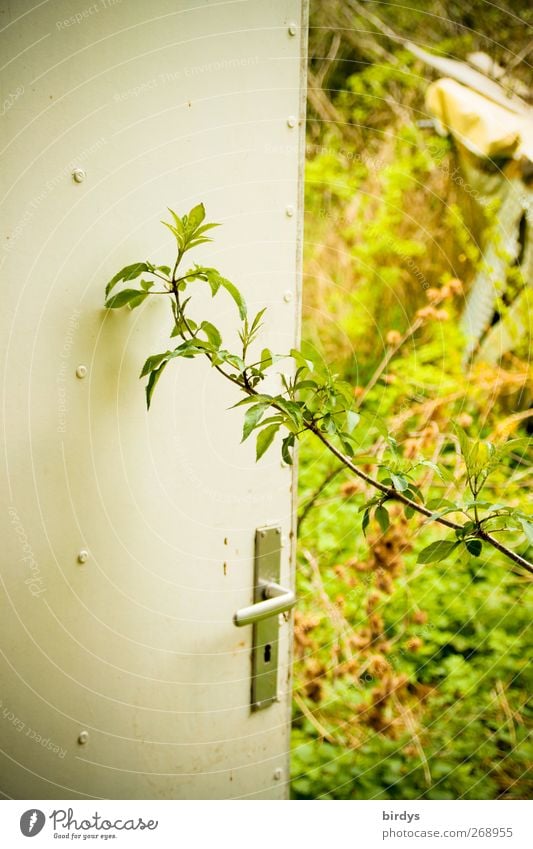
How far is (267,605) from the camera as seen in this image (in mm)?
889

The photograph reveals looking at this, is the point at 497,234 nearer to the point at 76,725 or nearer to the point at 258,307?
the point at 258,307

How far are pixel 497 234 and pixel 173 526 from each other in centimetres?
187

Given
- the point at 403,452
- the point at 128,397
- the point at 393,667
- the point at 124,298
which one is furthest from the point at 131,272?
the point at 393,667

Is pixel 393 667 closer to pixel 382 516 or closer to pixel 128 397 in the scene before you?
pixel 382 516

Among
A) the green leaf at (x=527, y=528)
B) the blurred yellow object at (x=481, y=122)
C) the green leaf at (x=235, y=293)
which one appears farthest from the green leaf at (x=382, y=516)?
the blurred yellow object at (x=481, y=122)

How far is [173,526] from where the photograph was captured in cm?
85

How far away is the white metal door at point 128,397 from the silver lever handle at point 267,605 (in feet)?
0.13

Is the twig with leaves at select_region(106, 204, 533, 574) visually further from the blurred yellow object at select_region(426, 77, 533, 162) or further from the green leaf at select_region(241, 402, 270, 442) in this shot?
the blurred yellow object at select_region(426, 77, 533, 162)

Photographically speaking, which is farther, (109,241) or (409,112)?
(409,112)

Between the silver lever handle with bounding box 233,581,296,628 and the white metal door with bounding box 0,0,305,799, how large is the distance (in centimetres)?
4

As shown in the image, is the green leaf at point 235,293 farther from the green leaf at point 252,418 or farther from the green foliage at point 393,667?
the green foliage at point 393,667

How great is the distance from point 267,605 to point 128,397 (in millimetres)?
296

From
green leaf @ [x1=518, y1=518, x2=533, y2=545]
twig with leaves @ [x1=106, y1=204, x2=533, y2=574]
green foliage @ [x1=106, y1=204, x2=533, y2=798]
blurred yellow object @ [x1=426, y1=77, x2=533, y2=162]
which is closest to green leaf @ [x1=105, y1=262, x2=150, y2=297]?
twig with leaves @ [x1=106, y1=204, x2=533, y2=574]
